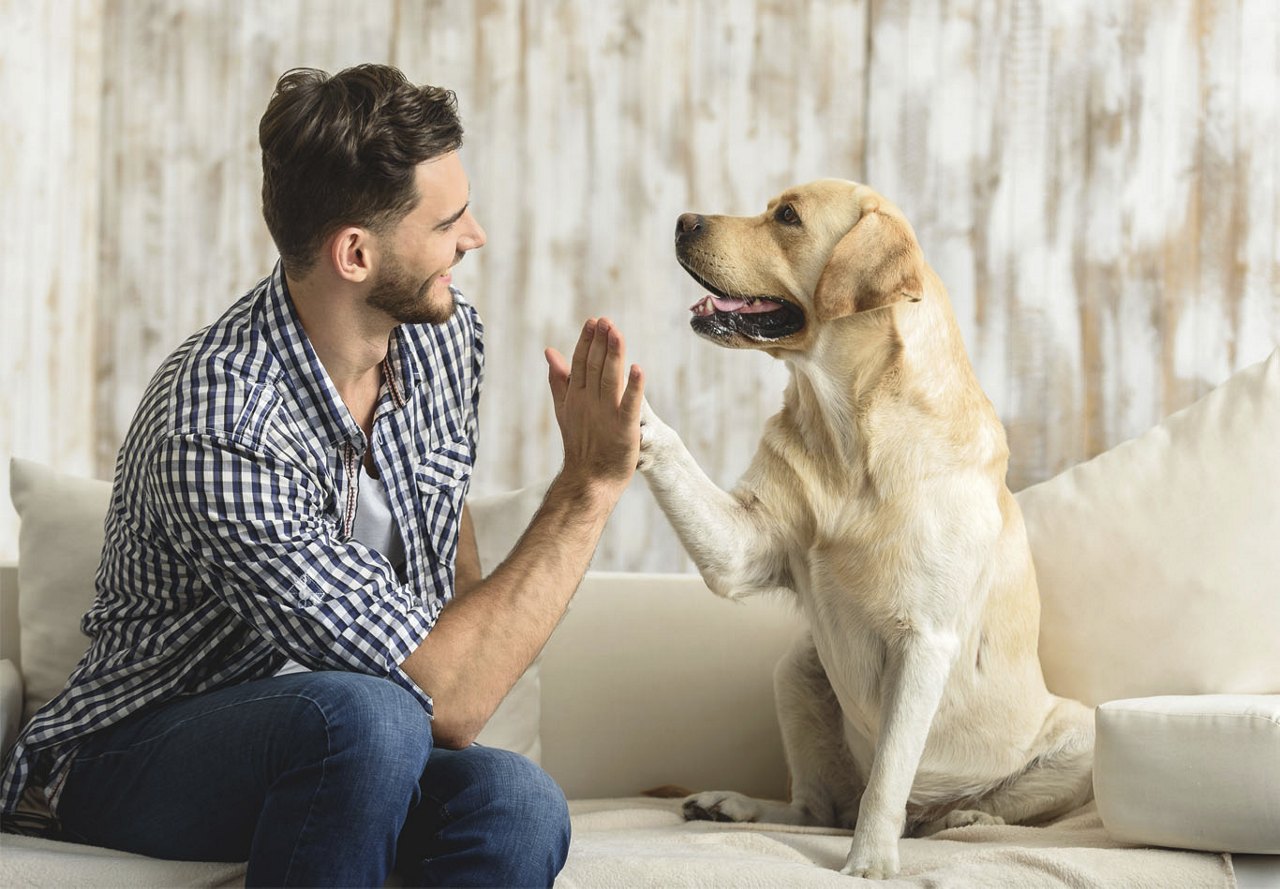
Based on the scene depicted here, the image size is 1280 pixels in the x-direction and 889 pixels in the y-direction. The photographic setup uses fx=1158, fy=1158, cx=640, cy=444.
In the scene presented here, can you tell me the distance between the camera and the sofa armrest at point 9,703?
1.66m

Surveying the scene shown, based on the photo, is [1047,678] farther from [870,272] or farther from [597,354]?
[597,354]

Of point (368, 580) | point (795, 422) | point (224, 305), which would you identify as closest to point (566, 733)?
point (795, 422)

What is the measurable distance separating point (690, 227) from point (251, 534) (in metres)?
0.85

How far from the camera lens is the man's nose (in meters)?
1.80

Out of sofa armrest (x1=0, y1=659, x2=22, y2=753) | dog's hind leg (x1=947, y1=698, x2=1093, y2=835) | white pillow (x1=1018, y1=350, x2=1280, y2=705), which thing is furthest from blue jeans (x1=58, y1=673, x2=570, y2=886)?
white pillow (x1=1018, y1=350, x2=1280, y2=705)

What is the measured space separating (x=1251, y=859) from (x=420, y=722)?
3.40 feet

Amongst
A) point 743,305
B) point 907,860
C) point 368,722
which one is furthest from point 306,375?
point 907,860

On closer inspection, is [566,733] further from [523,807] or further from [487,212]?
[487,212]

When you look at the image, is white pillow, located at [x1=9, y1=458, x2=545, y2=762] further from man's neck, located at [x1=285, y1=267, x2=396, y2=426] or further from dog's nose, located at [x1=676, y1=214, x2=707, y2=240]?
dog's nose, located at [x1=676, y1=214, x2=707, y2=240]

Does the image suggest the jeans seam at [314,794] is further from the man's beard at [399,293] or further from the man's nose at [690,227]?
the man's nose at [690,227]

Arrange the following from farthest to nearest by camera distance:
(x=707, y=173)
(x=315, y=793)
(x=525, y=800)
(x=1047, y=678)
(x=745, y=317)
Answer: (x=707, y=173) → (x=1047, y=678) → (x=745, y=317) → (x=525, y=800) → (x=315, y=793)

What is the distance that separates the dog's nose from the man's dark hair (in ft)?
1.43

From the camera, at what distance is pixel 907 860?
5.06 ft

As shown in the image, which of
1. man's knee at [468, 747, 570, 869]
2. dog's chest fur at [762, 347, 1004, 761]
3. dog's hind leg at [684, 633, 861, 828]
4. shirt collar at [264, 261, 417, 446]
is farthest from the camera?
dog's hind leg at [684, 633, 861, 828]
